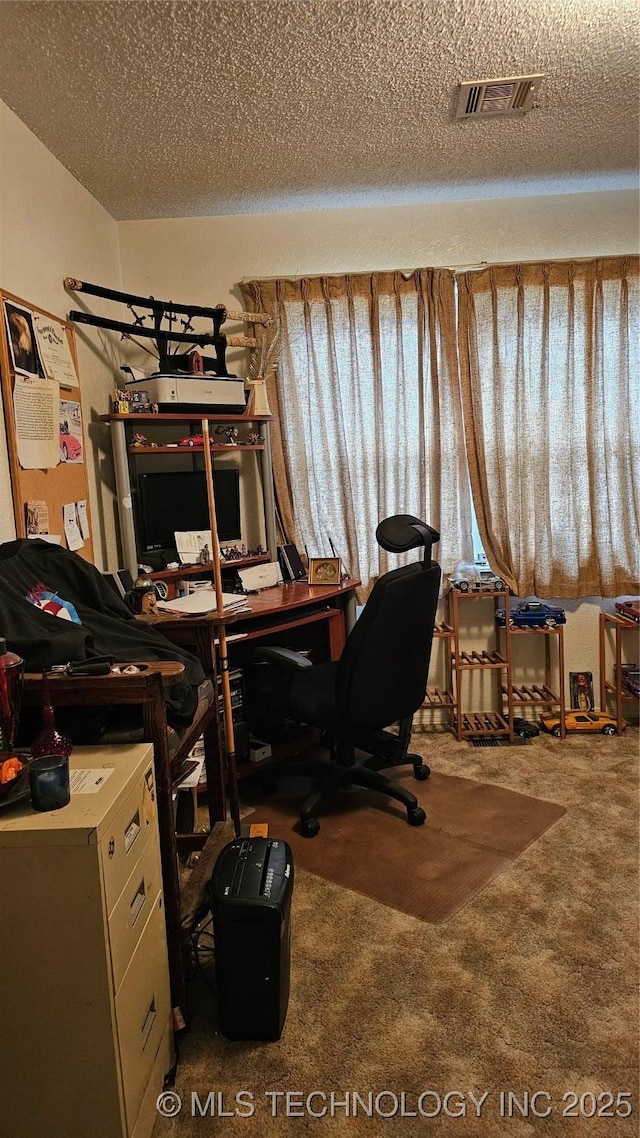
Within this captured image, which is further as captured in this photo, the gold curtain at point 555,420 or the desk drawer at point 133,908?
the gold curtain at point 555,420

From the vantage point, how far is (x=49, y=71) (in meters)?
2.02

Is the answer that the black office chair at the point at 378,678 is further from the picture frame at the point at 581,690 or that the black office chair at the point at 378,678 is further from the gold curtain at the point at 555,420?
the picture frame at the point at 581,690

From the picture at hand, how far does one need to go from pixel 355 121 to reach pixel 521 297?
1.22 meters

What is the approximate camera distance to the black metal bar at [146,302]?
260 cm

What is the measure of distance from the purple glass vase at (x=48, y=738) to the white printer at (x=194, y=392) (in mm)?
1774

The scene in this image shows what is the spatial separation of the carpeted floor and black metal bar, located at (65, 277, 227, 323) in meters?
2.30

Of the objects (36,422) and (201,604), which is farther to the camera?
(201,604)

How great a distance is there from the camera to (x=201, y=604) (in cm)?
236

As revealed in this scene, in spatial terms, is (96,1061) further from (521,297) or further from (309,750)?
(521,297)

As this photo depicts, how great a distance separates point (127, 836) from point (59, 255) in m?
2.20

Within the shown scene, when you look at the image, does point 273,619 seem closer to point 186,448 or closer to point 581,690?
point 186,448

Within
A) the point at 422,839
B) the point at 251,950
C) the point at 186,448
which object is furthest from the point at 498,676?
the point at 251,950

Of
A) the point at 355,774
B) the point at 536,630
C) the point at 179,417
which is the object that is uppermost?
the point at 179,417

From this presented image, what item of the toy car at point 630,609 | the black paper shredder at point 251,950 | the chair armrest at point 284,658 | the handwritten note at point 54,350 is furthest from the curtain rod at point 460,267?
the black paper shredder at point 251,950
